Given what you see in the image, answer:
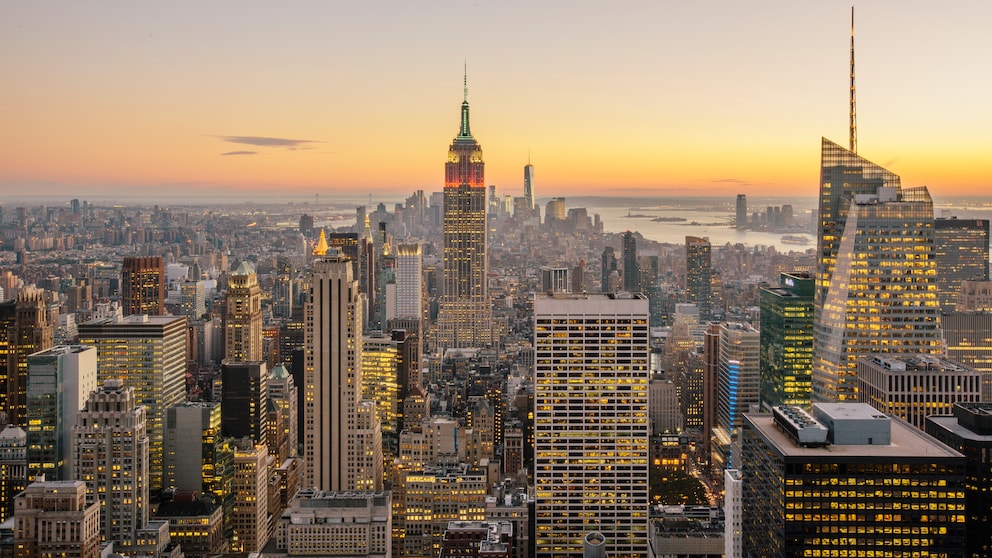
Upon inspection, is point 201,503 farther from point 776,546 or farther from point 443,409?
point 776,546

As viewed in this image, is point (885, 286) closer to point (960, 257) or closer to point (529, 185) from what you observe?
point (960, 257)

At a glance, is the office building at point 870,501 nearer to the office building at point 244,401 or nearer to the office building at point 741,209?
the office building at point 741,209

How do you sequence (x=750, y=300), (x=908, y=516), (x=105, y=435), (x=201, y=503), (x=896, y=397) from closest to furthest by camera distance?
1. (x=908, y=516)
2. (x=896, y=397)
3. (x=105, y=435)
4. (x=201, y=503)
5. (x=750, y=300)

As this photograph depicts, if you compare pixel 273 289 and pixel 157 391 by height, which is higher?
pixel 273 289

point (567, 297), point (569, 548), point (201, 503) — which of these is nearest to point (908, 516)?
point (569, 548)

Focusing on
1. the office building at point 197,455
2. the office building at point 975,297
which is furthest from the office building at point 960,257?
the office building at point 197,455

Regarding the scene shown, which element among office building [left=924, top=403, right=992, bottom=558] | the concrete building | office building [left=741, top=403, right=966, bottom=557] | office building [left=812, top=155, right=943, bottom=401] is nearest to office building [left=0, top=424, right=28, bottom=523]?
the concrete building
